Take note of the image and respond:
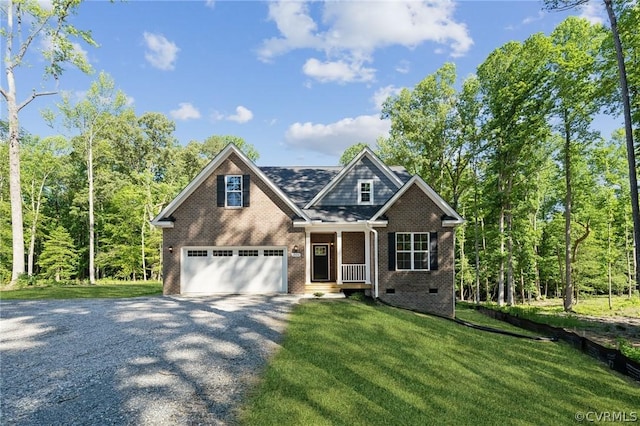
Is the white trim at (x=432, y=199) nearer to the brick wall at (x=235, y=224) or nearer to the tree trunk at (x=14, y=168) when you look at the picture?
the brick wall at (x=235, y=224)

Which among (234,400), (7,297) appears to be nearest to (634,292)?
(234,400)

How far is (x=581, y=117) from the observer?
66.1 feet

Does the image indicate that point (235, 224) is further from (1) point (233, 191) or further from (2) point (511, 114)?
(2) point (511, 114)

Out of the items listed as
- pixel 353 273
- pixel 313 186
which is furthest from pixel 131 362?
pixel 313 186

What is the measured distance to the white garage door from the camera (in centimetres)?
1527

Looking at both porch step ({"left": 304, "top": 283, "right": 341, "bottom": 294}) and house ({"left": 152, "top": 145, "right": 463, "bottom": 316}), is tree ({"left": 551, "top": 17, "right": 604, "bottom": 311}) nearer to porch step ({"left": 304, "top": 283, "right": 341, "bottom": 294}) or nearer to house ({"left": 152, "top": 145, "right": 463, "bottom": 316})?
house ({"left": 152, "top": 145, "right": 463, "bottom": 316})

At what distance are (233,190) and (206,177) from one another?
1299 millimetres

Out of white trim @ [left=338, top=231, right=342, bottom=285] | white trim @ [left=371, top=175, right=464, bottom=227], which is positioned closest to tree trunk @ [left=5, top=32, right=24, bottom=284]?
white trim @ [left=338, top=231, right=342, bottom=285]

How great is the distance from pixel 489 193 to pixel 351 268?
15.0 metres

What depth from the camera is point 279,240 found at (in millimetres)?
15305

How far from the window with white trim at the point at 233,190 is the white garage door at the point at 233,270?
200 centimetres

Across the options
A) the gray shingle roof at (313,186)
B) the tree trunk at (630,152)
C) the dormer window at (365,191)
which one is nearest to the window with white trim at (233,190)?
the gray shingle roof at (313,186)

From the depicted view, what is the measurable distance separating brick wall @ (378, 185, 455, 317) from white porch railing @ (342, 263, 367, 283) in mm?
1020

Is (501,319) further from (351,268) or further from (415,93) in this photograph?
(415,93)
